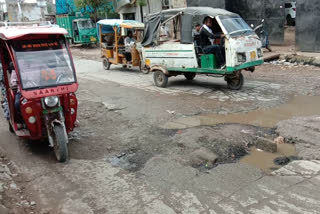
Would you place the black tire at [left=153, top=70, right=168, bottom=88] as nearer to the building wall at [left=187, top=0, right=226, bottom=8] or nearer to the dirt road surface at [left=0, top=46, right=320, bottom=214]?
the dirt road surface at [left=0, top=46, right=320, bottom=214]

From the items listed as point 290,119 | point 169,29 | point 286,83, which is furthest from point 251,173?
point 169,29

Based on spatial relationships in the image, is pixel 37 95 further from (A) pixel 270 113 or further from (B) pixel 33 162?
(A) pixel 270 113

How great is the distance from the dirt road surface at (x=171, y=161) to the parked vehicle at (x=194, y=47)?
75 centimetres

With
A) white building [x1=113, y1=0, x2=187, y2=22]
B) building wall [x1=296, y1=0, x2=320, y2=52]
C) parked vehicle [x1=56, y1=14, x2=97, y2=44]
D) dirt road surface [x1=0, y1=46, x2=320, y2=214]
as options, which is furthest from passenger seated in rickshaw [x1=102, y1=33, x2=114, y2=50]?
parked vehicle [x1=56, y1=14, x2=97, y2=44]

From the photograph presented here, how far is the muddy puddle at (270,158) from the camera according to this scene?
15.5 ft

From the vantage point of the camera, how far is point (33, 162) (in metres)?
5.29

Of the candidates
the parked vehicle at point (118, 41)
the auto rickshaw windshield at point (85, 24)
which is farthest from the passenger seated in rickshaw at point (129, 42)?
the auto rickshaw windshield at point (85, 24)

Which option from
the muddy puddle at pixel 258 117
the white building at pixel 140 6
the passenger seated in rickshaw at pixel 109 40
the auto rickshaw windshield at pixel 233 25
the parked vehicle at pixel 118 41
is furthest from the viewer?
the white building at pixel 140 6

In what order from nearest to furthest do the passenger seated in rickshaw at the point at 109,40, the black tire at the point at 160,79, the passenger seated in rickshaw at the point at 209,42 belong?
the passenger seated in rickshaw at the point at 209,42
the black tire at the point at 160,79
the passenger seated in rickshaw at the point at 109,40

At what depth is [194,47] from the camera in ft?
30.3

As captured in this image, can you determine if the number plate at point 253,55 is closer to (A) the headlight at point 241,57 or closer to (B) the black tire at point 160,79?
(A) the headlight at point 241,57

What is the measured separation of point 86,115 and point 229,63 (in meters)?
3.86

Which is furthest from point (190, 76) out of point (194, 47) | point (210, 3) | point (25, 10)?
point (25, 10)

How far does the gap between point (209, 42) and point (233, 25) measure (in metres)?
0.82
